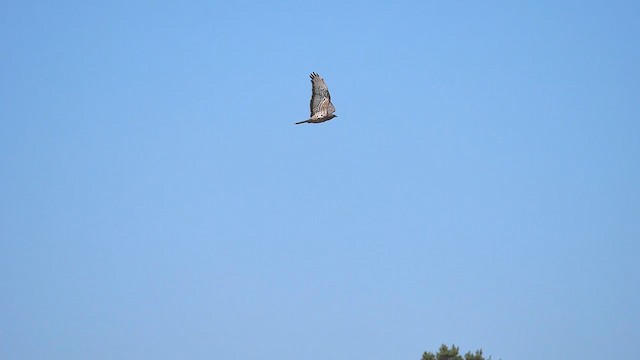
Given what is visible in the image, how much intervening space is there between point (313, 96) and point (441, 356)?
4104cm

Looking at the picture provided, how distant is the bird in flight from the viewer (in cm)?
6999

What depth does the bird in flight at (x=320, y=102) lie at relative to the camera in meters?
70.0

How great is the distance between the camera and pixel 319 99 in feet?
230

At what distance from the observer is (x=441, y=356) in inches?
4173

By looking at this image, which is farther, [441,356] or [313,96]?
[441,356]

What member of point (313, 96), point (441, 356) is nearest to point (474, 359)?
point (441, 356)

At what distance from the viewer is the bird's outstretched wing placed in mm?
70000

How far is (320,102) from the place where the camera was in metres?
70.1

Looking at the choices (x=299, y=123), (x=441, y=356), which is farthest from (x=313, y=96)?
(x=441, y=356)

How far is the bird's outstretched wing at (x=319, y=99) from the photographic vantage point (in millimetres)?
70000

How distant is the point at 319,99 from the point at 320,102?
0.58ft

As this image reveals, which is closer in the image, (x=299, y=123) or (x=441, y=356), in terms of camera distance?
(x=299, y=123)

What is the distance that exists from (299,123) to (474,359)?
42457 millimetres

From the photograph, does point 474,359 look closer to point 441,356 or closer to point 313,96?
point 441,356
